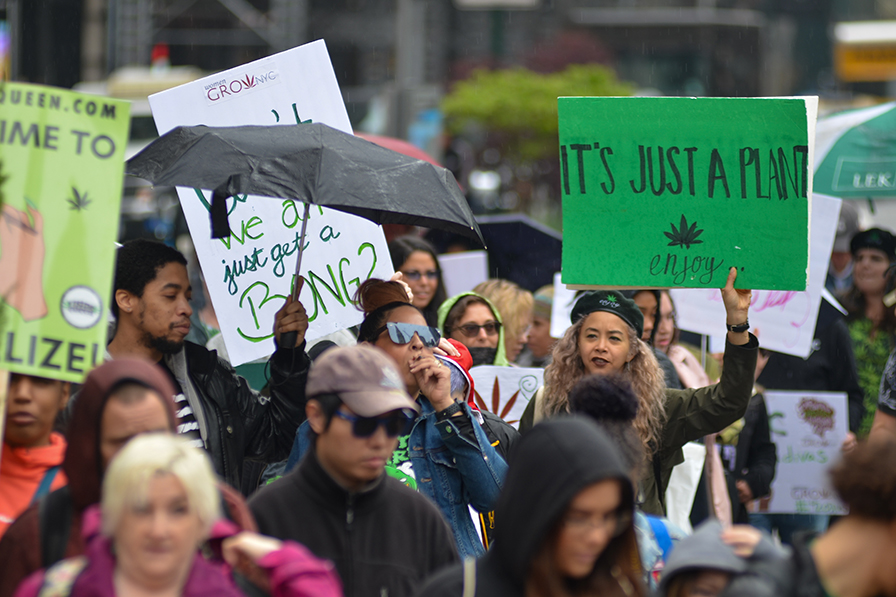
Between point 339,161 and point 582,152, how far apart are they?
983mm

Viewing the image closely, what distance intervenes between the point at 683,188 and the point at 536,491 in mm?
2222

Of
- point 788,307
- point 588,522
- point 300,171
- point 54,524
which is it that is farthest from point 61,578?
point 788,307

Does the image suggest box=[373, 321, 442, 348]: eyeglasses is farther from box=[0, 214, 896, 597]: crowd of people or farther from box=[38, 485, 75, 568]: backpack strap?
box=[38, 485, 75, 568]: backpack strap

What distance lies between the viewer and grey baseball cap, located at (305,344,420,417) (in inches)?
→ 111

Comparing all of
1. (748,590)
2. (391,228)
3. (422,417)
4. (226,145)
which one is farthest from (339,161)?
(391,228)

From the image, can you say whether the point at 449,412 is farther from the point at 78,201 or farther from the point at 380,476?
the point at 78,201

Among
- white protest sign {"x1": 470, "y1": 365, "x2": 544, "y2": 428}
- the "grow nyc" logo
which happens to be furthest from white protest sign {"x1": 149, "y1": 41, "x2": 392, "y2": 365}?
Answer: white protest sign {"x1": 470, "y1": 365, "x2": 544, "y2": 428}

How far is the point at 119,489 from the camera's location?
2.29 meters

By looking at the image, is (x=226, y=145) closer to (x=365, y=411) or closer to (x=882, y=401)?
(x=365, y=411)

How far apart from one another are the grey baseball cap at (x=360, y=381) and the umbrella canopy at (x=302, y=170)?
97 cm

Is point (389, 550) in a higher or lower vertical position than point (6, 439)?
lower

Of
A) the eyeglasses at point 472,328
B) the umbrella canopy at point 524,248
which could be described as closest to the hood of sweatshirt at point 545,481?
the eyeglasses at point 472,328

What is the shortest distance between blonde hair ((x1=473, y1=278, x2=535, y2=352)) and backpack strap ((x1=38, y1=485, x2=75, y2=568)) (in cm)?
392

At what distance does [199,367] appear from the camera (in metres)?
4.10
